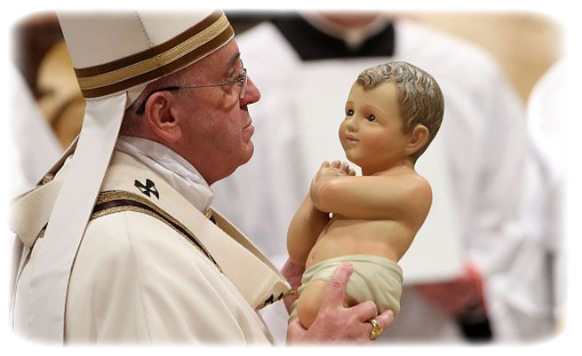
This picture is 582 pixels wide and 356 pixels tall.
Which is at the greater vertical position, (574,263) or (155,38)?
(155,38)

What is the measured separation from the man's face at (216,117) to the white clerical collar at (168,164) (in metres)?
0.02

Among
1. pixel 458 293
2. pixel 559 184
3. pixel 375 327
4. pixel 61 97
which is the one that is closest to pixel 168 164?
pixel 375 327

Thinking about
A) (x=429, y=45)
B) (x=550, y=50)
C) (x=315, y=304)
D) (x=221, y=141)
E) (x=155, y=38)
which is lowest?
(x=550, y=50)

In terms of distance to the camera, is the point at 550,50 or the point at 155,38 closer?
the point at 155,38

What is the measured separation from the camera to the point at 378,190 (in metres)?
2.80

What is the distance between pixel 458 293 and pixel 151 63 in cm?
269

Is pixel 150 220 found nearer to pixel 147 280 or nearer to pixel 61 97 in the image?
pixel 147 280

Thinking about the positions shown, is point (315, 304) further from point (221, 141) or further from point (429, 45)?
point (429, 45)

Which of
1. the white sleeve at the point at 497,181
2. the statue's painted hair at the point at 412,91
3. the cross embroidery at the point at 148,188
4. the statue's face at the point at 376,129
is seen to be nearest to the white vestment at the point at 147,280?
the cross embroidery at the point at 148,188

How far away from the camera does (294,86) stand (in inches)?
223

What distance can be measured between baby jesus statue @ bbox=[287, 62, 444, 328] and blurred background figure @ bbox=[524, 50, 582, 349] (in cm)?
243

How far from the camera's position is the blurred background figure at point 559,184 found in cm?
534

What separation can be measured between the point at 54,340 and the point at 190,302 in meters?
0.27

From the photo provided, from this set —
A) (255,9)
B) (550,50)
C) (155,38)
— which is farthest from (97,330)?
(550,50)
